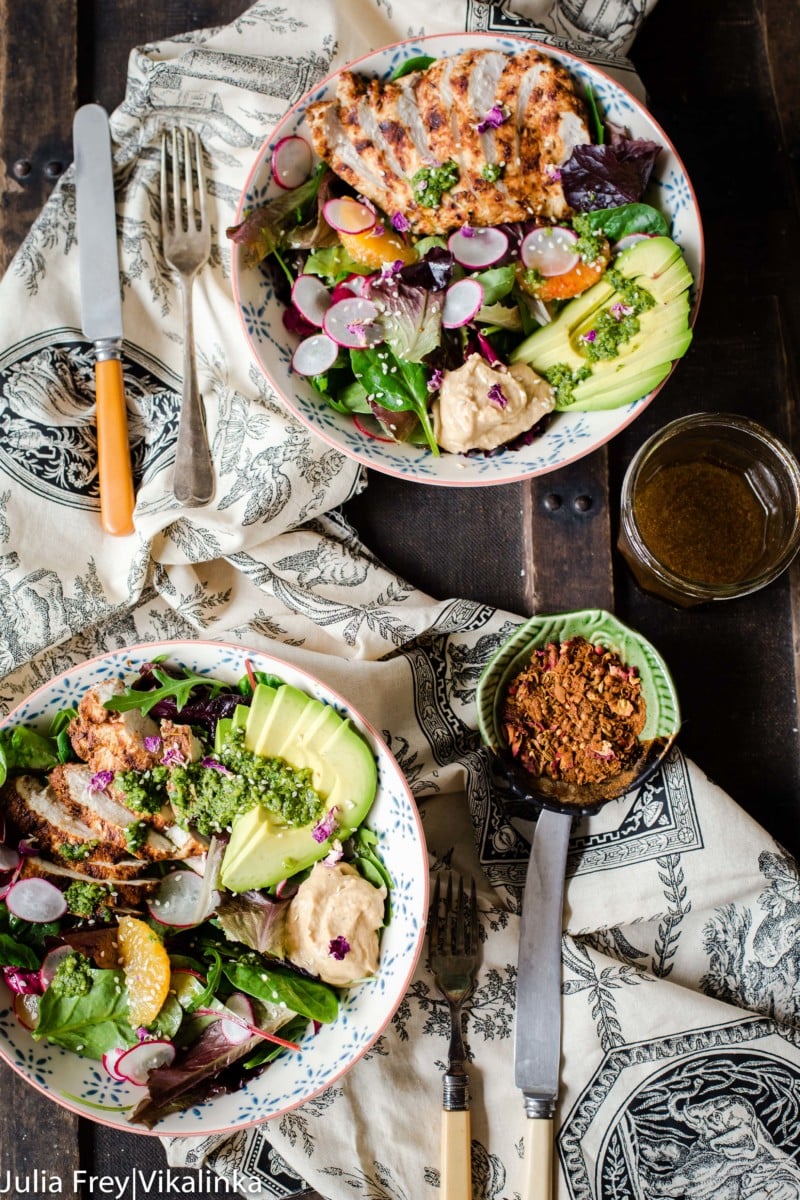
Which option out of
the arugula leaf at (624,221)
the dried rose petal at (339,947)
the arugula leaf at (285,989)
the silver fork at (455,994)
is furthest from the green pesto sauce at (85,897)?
the arugula leaf at (624,221)

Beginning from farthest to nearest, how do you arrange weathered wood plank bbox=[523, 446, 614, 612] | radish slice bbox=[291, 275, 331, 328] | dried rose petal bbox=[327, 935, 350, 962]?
weathered wood plank bbox=[523, 446, 614, 612] < radish slice bbox=[291, 275, 331, 328] < dried rose petal bbox=[327, 935, 350, 962]

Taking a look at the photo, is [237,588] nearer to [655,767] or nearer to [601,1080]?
[655,767]

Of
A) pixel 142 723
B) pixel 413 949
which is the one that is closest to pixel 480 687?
pixel 413 949

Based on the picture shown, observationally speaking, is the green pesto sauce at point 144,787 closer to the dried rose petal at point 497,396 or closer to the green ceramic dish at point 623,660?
the green ceramic dish at point 623,660

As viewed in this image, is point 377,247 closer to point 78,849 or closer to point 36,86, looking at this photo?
point 36,86

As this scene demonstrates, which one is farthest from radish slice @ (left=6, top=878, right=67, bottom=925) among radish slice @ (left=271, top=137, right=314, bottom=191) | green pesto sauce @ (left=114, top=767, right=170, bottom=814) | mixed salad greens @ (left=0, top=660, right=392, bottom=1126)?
radish slice @ (left=271, top=137, right=314, bottom=191)

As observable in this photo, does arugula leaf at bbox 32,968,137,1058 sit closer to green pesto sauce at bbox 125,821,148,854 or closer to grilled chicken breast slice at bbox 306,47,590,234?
green pesto sauce at bbox 125,821,148,854
